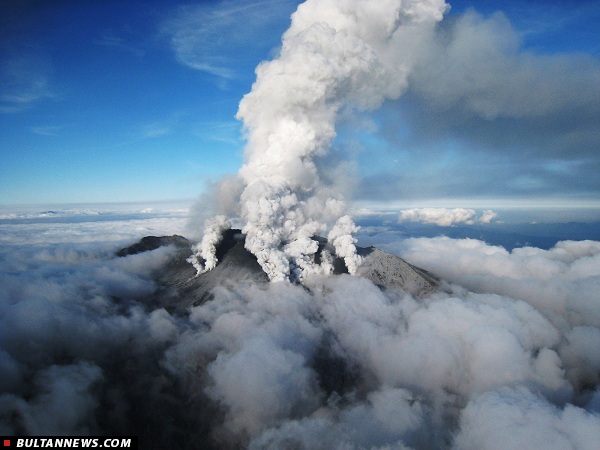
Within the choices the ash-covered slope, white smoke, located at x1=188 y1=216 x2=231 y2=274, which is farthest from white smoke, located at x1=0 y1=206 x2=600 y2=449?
white smoke, located at x1=188 y1=216 x2=231 y2=274

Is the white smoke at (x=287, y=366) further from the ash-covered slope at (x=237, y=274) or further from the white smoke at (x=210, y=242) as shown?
the white smoke at (x=210, y=242)

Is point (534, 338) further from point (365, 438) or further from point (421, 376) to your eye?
point (365, 438)

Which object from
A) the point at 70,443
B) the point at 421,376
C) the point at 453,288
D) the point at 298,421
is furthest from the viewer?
the point at 453,288

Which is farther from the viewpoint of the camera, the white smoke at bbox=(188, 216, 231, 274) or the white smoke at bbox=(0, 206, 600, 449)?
the white smoke at bbox=(188, 216, 231, 274)

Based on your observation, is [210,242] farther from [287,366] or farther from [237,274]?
[287,366]

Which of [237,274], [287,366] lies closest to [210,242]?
[237,274]

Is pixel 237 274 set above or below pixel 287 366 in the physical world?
above

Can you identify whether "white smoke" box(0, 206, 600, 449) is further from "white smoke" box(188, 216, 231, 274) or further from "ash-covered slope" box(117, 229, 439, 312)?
"white smoke" box(188, 216, 231, 274)

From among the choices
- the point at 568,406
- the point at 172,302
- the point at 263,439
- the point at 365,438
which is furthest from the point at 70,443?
the point at 568,406
